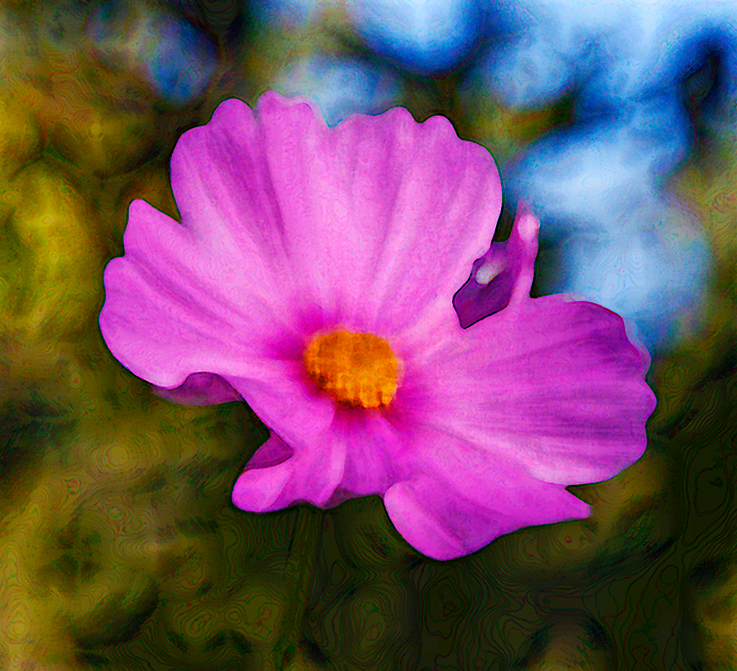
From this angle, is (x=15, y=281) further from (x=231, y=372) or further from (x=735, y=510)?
(x=735, y=510)

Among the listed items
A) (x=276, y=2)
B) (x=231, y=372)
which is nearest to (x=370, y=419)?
(x=231, y=372)

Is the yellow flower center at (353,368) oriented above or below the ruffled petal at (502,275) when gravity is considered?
below

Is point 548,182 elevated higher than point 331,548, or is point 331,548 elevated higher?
point 548,182

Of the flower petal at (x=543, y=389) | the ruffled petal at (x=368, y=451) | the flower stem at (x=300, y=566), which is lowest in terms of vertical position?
the flower stem at (x=300, y=566)
